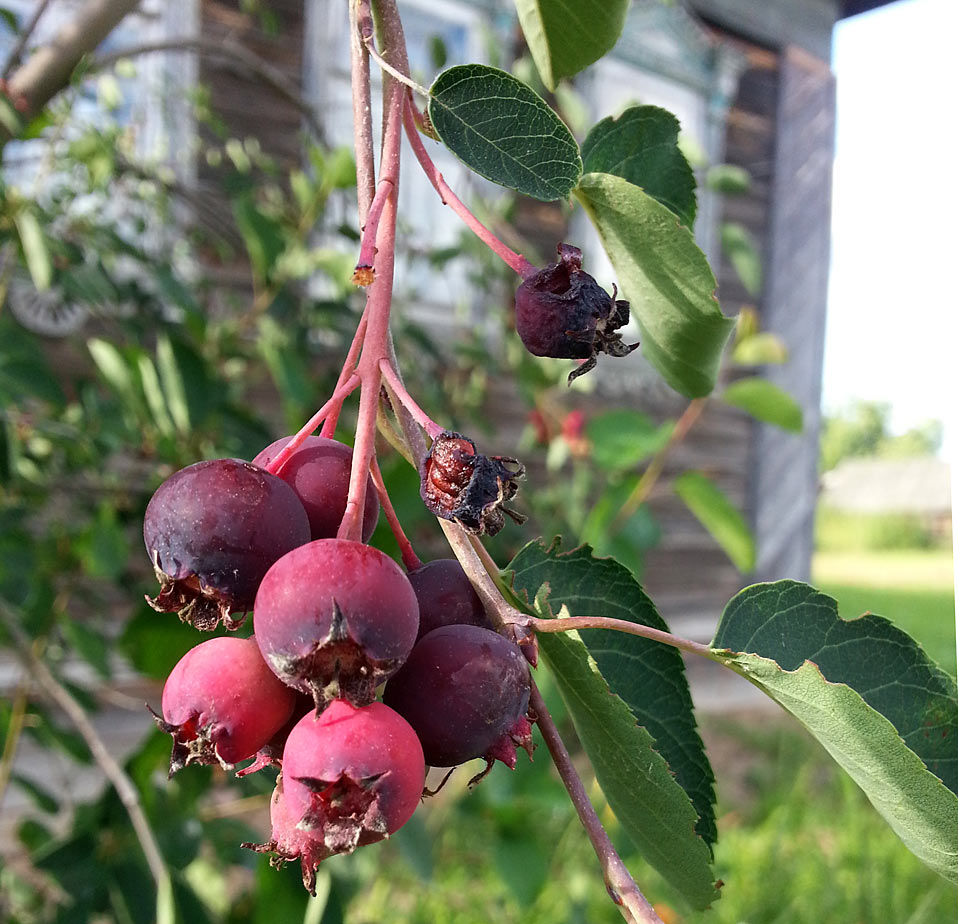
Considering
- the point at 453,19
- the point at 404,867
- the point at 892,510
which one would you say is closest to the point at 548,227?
the point at 453,19

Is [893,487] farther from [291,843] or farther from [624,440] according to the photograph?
[291,843]

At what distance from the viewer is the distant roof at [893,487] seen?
19.4m

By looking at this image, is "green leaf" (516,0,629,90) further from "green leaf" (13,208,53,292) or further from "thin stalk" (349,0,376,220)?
"green leaf" (13,208,53,292)

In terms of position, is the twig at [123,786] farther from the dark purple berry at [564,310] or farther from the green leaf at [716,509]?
the green leaf at [716,509]

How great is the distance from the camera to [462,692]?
36 cm

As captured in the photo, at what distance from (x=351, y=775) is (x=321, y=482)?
136mm

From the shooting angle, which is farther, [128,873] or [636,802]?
[128,873]

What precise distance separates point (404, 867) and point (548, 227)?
118 inches

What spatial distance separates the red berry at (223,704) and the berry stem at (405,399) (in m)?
0.12

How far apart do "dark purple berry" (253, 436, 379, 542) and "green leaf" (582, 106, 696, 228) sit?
26 centimetres

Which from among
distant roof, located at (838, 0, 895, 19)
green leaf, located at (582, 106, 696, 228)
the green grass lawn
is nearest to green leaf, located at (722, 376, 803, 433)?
green leaf, located at (582, 106, 696, 228)

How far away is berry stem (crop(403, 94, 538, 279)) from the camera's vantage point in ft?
1.45

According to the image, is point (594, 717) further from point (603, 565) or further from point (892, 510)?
point (892, 510)

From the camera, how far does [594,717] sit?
0.43 meters
